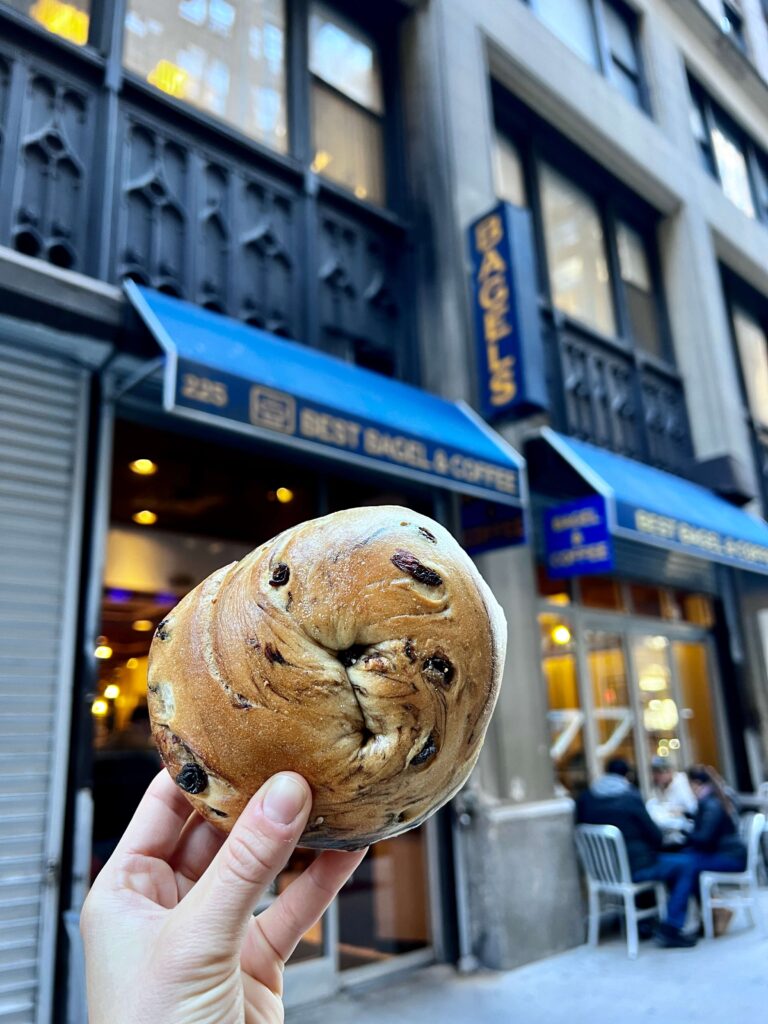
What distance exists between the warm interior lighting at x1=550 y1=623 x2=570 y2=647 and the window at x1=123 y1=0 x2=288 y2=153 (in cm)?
601

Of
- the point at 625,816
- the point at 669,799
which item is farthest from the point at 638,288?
the point at 625,816

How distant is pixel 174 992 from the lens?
144 cm

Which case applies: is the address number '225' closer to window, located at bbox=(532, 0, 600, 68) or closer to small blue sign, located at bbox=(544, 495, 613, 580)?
small blue sign, located at bbox=(544, 495, 613, 580)

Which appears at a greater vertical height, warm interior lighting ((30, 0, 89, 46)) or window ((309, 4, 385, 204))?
window ((309, 4, 385, 204))

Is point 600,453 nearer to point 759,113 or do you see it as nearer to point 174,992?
point 174,992

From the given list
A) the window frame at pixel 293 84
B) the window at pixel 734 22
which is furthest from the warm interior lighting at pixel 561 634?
the window at pixel 734 22

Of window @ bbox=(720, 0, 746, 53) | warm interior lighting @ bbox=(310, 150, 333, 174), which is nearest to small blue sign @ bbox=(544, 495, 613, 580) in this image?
warm interior lighting @ bbox=(310, 150, 333, 174)

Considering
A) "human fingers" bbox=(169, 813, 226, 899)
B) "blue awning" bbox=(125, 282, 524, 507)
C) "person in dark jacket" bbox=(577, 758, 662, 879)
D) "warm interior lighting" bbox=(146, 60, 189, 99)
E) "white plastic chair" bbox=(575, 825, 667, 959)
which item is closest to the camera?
"human fingers" bbox=(169, 813, 226, 899)

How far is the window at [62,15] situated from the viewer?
588 centimetres

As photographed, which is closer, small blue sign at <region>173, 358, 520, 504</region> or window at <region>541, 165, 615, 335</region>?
small blue sign at <region>173, 358, 520, 504</region>

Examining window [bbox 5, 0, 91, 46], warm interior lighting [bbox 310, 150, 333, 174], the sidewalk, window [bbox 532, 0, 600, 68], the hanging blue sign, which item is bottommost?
the sidewalk

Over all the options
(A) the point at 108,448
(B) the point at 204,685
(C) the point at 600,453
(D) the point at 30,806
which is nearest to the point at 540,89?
(C) the point at 600,453

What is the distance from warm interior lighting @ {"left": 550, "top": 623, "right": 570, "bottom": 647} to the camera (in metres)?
8.95

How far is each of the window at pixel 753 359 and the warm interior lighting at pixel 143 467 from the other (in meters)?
11.9
